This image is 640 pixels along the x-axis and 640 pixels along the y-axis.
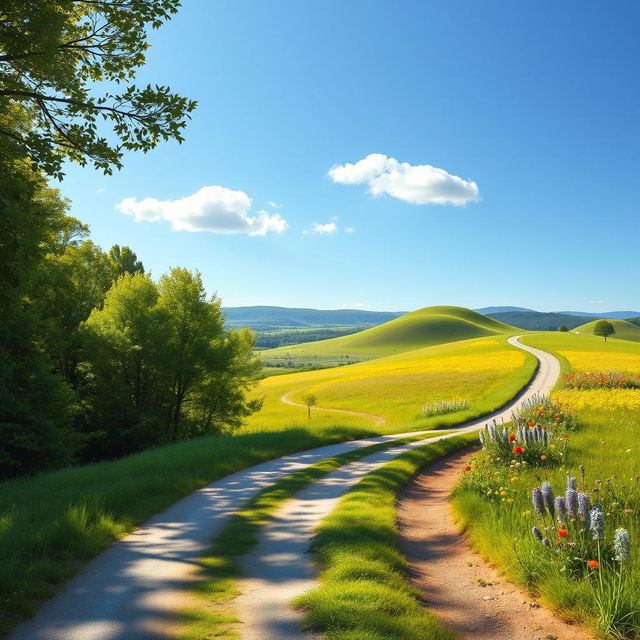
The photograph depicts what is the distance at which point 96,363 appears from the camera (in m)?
28.8

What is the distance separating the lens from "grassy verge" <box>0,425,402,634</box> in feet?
18.9

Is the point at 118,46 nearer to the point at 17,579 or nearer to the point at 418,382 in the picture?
the point at 17,579

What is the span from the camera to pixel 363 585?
5555 millimetres

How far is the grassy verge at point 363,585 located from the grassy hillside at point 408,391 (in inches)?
767

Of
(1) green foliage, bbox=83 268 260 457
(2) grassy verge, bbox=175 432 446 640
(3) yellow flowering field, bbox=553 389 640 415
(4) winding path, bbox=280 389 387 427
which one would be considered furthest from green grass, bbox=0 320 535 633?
(4) winding path, bbox=280 389 387 427

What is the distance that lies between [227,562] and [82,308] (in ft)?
96.8

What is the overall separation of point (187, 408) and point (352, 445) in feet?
58.6

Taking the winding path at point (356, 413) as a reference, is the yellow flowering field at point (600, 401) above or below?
above

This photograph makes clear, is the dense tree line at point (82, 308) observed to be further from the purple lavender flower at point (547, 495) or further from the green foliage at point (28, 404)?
the purple lavender flower at point (547, 495)

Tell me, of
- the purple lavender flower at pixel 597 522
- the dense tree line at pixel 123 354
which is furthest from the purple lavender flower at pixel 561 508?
the dense tree line at pixel 123 354

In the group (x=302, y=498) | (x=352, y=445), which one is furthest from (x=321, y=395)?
(x=302, y=498)

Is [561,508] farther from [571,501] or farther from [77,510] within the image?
[77,510]

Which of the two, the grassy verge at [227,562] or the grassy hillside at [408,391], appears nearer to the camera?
the grassy verge at [227,562]

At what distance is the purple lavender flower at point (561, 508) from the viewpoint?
231 inches
